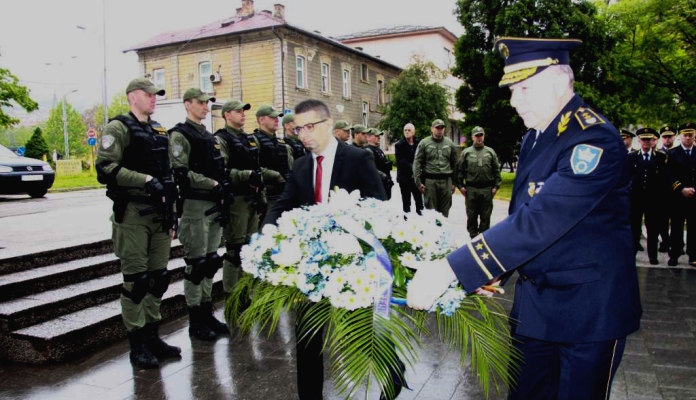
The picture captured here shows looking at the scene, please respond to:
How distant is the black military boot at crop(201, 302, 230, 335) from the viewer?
18.2 feet

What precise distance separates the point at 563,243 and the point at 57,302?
4754 mm

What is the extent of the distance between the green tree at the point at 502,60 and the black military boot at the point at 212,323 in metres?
21.1

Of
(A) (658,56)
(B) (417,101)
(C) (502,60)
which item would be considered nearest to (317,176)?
(A) (658,56)

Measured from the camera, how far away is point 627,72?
16.6 m

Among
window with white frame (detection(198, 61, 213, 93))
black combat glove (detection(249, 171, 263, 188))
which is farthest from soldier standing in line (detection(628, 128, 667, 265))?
window with white frame (detection(198, 61, 213, 93))

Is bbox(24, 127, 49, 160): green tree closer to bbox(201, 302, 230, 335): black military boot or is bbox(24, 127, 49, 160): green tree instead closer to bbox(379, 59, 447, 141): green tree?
bbox(379, 59, 447, 141): green tree

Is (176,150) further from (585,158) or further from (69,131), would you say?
(69,131)

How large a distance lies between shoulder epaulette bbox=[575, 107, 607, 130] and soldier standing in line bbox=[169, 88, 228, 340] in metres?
4.06

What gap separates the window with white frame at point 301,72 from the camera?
38.0 m

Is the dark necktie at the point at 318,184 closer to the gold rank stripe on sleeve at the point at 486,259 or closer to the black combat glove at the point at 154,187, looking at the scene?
the gold rank stripe on sleeve at the point at 486,259

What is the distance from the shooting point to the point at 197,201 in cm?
552

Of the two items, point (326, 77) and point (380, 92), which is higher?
point (326, 77)

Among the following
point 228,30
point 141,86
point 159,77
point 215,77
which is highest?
point 228,30

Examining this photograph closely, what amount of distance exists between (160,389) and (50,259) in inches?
111
